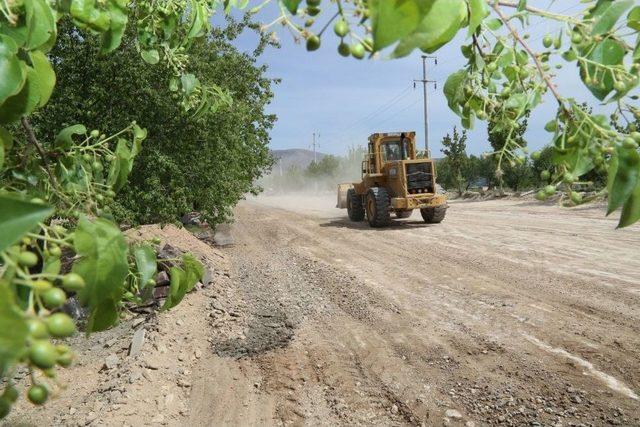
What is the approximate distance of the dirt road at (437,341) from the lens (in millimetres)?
3977

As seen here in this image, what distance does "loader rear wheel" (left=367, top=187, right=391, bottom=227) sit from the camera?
15.1 m

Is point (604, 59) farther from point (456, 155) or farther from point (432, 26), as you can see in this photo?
point (456, 155)

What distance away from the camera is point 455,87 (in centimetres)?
130

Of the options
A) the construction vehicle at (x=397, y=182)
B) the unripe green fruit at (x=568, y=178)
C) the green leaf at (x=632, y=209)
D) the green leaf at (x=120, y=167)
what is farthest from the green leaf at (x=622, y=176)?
the construction vehicle at (x=397, y=182)

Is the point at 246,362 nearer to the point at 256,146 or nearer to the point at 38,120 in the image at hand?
the point at 38,120

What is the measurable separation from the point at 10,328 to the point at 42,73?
0.61m

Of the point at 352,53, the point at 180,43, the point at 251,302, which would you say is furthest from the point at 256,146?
the point at 352,53

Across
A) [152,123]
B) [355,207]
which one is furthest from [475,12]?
[355,207]

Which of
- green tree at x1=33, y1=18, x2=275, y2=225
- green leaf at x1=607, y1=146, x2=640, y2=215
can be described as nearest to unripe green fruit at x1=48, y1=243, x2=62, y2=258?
green leaf at x1=607, y1=146, x2=640, y2=215

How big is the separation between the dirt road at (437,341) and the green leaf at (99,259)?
345 cm

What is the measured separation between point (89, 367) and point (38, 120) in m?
5.51

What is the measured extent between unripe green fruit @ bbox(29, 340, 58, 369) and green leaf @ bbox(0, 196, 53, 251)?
13cm

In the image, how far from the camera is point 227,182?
11445 mm

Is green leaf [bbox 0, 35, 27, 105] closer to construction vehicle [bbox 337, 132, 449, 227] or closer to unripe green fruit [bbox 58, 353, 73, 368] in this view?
unripe green fruit [bbox 58, 353, 73, 368]
